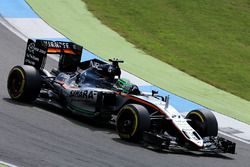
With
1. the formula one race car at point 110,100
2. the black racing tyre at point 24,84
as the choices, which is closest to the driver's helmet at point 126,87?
the formula one race car at point 110,100

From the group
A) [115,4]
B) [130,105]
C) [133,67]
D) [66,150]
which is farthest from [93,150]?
[115,4]

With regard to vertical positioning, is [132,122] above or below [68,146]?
above

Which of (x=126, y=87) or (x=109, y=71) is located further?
(x=109, y=71)

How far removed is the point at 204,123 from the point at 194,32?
1138cm

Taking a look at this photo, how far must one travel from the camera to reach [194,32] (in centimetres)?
2547

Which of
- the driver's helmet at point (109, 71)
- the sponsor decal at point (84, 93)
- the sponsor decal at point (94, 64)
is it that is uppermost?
the sponsor decal at point (94, 64)

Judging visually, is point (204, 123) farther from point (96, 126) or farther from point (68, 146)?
point (68, 146)

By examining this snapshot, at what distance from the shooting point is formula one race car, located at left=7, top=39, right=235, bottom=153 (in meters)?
13.6

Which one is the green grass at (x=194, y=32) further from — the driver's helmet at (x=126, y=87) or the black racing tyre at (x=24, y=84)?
the black racing tyre at (x=24, y=84)

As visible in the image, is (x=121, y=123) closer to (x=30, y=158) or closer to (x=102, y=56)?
(x=30, y=158)

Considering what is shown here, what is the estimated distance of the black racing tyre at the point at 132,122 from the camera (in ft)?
43.9

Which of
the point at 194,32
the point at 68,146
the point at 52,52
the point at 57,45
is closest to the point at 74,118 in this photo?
the point at 52,52

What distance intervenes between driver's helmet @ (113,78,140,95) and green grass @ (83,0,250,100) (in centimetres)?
615

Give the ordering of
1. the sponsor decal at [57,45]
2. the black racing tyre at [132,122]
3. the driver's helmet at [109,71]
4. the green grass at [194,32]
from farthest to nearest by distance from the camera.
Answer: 1. the green grass at [194,32]
2. the sponsor decal at [57,45]
3. the driver's helmet at [109,71]
4. the black racing tyre at [132,122]
